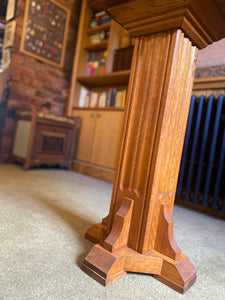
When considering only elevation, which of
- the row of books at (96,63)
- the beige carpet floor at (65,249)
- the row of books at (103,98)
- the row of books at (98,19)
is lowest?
A: the beige carpet floor at (65,249)

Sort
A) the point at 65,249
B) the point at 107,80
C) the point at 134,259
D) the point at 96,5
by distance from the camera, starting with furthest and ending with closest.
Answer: the point at 96,5 < the point at 107,80 < the point at 65,249 < the point at 134,259

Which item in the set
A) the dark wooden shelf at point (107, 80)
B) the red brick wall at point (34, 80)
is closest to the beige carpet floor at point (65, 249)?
the red brick wall at point (34, 80)

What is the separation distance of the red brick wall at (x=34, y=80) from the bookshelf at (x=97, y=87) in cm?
22

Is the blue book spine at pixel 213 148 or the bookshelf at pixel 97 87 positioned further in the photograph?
the bookshelf at pixel 97 87

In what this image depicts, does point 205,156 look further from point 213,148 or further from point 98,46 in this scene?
point 98,46

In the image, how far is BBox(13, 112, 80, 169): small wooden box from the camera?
→ 2385 mm

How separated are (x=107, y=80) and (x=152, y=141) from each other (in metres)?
2.18

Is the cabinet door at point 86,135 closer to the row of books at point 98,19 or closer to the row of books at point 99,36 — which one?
the row of books at point 99,36

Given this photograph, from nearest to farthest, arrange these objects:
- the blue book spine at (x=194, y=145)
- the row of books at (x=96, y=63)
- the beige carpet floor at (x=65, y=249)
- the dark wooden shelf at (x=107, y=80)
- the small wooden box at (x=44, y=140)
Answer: the beige carpet floor at (x=65, y=249)
the blue book spine at (x=194, y=145)
the small wooden box at (x=44, y=140)
the dark wooden shelf at (x=107, y=80)
the row of books at (x=96, y=63)

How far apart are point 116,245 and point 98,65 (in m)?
2.57

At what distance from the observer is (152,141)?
747 millimetres

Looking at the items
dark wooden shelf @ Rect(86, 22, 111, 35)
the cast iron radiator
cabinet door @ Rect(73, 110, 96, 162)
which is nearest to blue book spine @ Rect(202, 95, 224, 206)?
the cast iron radiator

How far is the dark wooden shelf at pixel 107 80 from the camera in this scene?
252 centimetres

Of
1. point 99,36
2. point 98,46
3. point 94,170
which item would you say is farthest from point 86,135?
point 99,36
